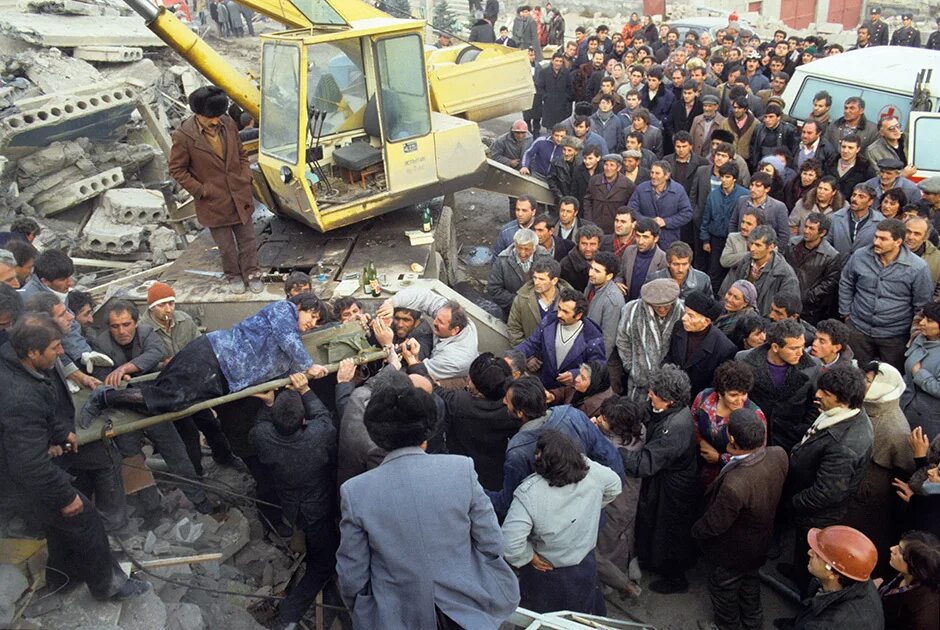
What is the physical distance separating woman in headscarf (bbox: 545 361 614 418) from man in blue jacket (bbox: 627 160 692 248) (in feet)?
7.63

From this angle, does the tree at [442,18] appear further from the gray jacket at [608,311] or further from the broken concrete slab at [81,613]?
Result: the broken concrete slab at [81,613]

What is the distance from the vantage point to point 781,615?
453 centimetres

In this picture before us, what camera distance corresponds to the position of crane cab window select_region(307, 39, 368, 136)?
271 inches

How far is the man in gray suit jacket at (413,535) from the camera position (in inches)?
112

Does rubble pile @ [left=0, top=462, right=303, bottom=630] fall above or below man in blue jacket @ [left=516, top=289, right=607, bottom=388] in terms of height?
below

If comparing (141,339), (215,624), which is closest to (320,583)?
(215,624)

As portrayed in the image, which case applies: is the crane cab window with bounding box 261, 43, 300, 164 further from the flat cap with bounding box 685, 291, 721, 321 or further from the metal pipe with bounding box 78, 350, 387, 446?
the flat cap with bounding box 685, 291, 721, 321

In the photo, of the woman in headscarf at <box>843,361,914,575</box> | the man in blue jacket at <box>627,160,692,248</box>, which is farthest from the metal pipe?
→ the man in blue jacket at <box>627,160,692,248</box>

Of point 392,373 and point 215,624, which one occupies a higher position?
point 392,373

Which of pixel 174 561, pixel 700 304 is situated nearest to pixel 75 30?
pixel 174 561

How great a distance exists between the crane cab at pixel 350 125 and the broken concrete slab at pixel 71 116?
3.88m

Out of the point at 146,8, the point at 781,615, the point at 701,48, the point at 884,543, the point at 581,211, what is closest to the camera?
the point at 884,543

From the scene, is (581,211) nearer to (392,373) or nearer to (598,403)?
(598,403)

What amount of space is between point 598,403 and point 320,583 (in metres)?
2.16
